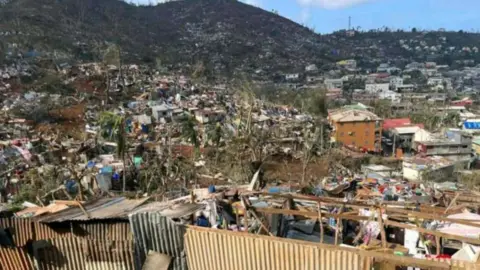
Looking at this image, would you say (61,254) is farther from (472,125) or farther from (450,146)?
(472,125)

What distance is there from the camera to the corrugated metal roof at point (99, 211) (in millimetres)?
4828

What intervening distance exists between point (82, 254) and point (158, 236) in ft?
3.00

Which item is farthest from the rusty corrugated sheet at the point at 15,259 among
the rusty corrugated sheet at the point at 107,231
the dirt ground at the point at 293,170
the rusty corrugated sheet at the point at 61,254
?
the dirt ground at the point at 293,170

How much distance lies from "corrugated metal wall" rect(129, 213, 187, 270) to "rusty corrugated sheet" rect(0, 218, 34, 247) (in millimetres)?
1334

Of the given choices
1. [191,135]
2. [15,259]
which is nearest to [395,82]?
[191,135]

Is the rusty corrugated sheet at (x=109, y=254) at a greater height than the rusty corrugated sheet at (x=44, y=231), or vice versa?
the rusty corrugated sheet at (x=44, y=231)

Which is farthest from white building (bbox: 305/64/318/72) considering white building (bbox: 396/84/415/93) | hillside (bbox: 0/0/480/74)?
white building (bbox: 396/84/415/93)

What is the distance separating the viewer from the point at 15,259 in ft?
15.5

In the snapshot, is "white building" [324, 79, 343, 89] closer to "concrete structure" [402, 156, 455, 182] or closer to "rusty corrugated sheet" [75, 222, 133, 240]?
"concrete structure" [402, 156, 455, 182]

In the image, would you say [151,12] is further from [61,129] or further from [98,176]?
[98,176]

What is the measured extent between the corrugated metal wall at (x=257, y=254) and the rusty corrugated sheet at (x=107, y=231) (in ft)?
2.64

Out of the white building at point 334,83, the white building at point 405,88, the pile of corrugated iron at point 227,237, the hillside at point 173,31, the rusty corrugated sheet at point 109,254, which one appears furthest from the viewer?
the white building at point 334,83

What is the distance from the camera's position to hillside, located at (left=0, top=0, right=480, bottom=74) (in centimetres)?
5191

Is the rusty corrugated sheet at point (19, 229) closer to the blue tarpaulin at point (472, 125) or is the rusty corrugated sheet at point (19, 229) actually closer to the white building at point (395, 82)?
the blue tarpaulin at point (472, 125)
